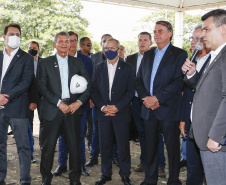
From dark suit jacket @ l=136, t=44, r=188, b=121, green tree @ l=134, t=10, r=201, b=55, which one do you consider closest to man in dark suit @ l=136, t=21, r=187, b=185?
dark suit jacket @ l=136, t=44, r=188, b=121

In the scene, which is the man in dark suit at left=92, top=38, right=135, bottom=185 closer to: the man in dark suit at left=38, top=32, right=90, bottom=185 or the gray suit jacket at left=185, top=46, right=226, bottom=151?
the man in dark suit at left=38, top=32, right=90, bottom=185

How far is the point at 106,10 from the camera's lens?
3138 centimetres

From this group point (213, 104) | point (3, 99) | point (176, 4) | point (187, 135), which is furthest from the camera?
point (176, 4)

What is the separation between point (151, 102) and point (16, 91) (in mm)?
1709

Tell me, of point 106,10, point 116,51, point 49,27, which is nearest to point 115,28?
point 106,10

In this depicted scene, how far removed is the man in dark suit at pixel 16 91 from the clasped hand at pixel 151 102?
154cm

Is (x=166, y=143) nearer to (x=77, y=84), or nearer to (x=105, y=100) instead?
(x=105, y=100)

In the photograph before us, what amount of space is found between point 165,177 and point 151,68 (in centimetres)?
167

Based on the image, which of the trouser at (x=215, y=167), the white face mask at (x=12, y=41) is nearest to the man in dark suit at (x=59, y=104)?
the white face mask at (x=12, y=41)

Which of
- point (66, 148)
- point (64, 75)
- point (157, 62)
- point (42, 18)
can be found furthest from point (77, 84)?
point (42, 18)

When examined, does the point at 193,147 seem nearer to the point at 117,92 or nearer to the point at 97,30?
the point at 117,92

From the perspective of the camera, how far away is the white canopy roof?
9555 mm

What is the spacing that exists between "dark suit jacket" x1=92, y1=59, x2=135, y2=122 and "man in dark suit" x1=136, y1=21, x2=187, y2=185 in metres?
0.23

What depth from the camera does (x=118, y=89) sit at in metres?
3.92
